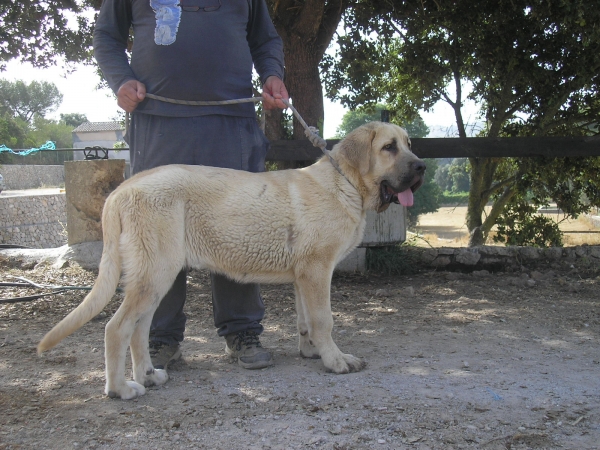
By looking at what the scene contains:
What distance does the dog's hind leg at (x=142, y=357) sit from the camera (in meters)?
3.27

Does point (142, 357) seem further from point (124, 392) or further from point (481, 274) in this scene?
point (481, 274)

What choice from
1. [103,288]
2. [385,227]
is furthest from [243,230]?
[385,227]

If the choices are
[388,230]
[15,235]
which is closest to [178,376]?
[388,230]

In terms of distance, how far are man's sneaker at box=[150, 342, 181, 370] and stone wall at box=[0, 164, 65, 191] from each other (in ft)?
80.4

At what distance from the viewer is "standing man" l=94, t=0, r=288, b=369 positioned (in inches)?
144

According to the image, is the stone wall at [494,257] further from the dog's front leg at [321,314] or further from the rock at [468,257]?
the dog's front leg at [321,314]

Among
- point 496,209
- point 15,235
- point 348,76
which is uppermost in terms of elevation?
point 348,76

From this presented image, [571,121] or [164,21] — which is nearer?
[164,21]

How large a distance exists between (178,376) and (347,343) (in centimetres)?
132

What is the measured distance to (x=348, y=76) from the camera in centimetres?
950

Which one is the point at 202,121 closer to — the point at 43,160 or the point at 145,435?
the point at 145,435

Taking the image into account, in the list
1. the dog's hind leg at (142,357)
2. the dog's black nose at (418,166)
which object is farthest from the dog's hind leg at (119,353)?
the dog's black nose at (418,166)

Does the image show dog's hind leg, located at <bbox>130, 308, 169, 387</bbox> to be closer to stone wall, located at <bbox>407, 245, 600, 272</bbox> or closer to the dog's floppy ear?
the dog's floppy ear

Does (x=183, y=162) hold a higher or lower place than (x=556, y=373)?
higher
